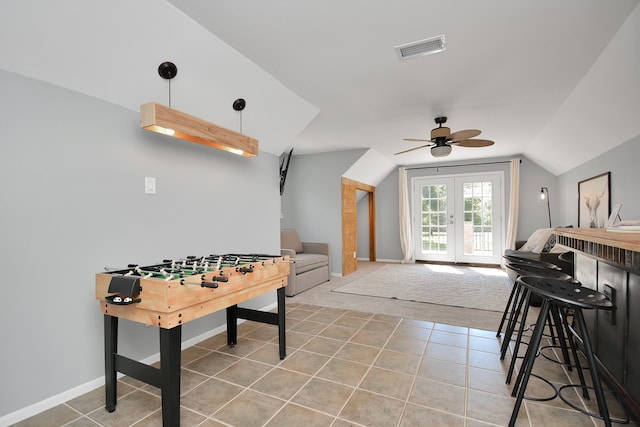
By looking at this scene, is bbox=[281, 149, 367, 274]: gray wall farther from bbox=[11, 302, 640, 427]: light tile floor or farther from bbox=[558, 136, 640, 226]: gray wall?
bbox=[558, 136, 640, 226]: gray wall

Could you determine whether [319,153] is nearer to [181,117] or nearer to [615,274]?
[181,117]

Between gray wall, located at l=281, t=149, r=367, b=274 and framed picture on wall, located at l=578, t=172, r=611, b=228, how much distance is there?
3.39 metres

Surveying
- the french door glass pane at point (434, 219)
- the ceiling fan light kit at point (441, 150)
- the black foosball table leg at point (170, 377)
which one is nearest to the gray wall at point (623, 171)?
the ceiling fan light kit at point (441, 150)

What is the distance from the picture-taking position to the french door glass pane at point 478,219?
679 cm

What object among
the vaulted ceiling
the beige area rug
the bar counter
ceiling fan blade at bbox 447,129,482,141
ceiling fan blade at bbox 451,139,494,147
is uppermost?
the vaulted ceiling

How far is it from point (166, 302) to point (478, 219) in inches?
268

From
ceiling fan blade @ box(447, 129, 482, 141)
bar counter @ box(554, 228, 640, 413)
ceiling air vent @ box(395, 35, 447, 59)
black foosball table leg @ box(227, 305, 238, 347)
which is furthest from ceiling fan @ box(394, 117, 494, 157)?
black foosball table leg @ box(227, 305, 238, 347)

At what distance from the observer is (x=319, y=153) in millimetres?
6129

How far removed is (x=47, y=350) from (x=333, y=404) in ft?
5.58

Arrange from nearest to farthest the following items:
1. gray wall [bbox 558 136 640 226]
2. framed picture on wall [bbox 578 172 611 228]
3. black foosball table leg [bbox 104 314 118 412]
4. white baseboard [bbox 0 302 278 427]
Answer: white baseboard [bbox 0 302 278 427] → black foosball table leg [bbox 104 314 118 412] → gray wall [bbox 558 136 640 226] → framed picture on wall [bbox 578 172 611 228]

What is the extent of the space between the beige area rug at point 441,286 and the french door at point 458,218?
58 cm

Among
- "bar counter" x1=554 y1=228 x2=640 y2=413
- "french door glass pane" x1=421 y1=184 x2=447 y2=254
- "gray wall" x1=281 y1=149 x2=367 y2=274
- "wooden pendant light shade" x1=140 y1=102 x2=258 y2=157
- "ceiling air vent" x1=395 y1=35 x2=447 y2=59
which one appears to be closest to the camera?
"bar counter" x1=554 y1=228 x2=640 y2=413

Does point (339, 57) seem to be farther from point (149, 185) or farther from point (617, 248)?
point (617, 248)

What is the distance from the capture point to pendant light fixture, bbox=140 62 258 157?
2.00 metres
